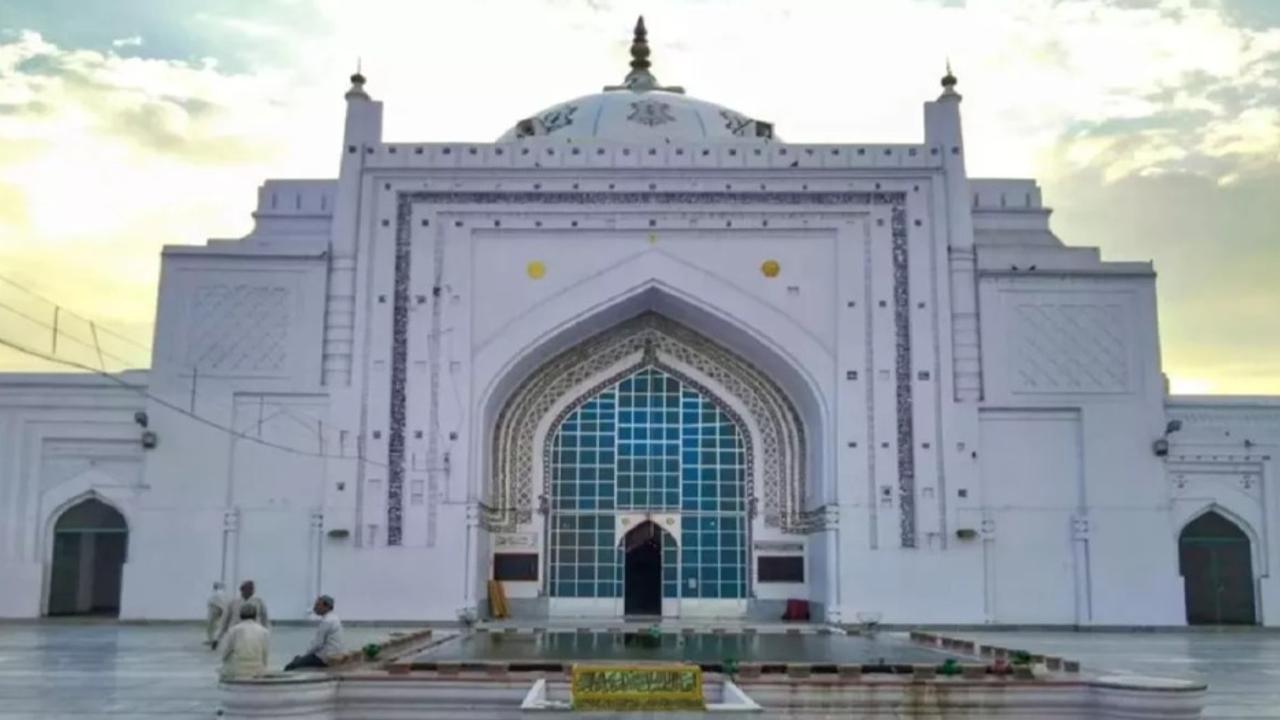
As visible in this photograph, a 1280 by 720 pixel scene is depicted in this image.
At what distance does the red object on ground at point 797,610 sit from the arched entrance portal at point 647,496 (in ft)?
1.89

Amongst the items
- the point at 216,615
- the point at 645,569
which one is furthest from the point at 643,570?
the point at 216,615

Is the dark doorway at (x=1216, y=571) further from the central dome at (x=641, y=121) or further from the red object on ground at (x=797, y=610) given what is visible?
the central dome at (x=641, y=121)

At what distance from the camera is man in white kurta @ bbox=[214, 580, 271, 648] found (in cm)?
823

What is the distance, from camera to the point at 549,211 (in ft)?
52.2

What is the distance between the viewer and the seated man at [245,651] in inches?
249

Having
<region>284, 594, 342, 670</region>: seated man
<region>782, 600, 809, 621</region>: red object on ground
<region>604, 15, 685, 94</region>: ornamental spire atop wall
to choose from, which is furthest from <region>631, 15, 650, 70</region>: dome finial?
<region>284, 594, 342, 670</region>: seated man

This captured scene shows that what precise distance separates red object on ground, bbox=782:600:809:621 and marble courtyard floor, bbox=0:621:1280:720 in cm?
247

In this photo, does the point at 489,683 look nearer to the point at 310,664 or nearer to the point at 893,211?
the point at 310,664

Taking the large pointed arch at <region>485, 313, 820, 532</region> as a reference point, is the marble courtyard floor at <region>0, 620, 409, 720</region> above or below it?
below

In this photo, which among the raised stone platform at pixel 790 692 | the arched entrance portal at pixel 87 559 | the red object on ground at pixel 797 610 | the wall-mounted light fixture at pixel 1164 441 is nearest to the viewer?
the raised stone platform at pixel 790 692

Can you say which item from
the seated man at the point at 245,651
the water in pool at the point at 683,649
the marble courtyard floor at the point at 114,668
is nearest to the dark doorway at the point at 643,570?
the marble courtyard floor at the point at 114,668

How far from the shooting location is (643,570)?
16.2 metres

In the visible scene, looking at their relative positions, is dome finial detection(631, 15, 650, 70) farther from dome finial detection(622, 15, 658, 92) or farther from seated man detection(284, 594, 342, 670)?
seated man detection(284, 594, 342, 670)

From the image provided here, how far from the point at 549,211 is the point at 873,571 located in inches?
229
